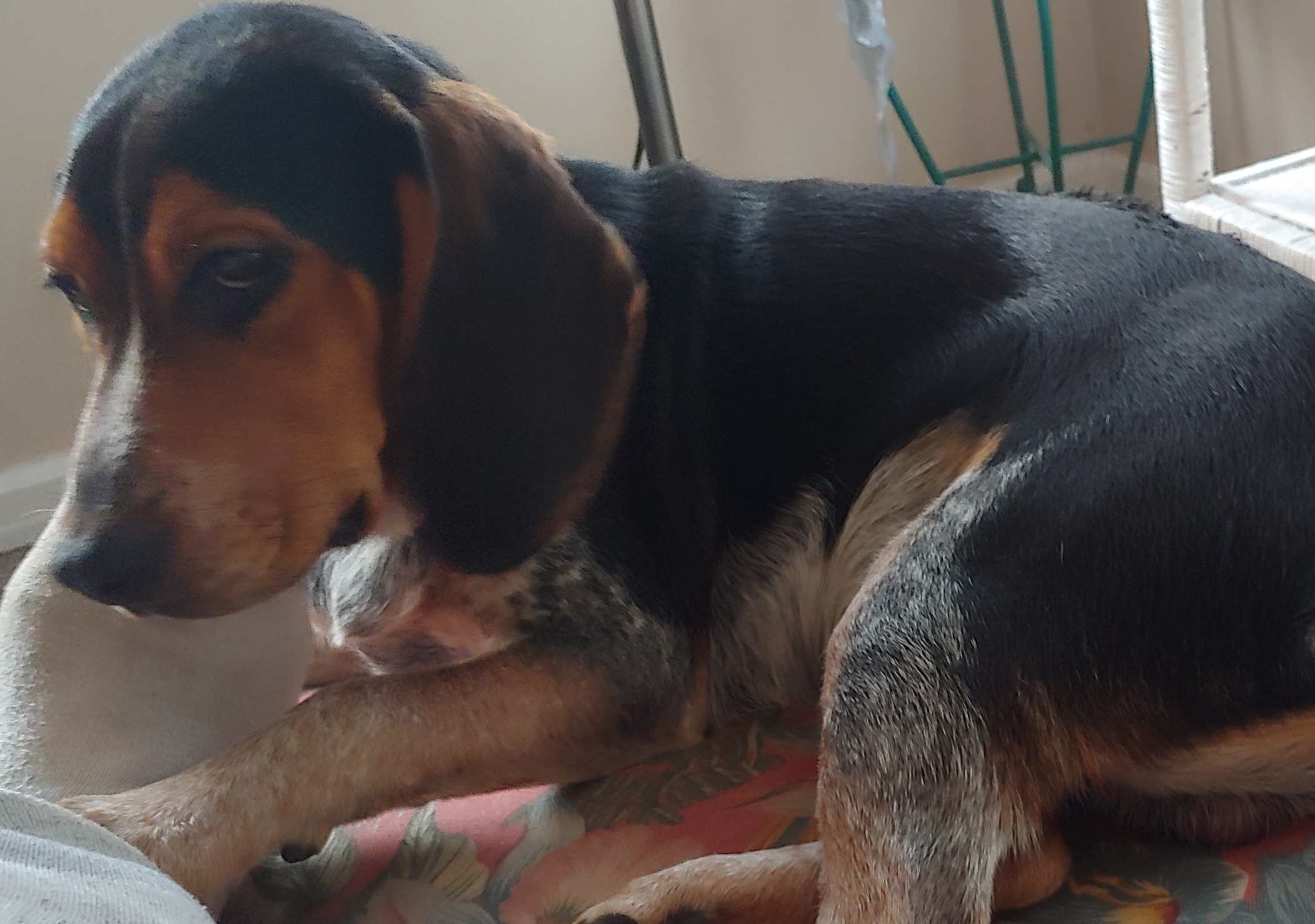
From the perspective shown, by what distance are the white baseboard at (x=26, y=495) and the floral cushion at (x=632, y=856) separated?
2.04 metres

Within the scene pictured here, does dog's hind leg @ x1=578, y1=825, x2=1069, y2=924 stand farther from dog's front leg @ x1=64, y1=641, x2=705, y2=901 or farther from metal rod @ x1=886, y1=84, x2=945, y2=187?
metal rod @ x1=886, y1=84, x2=945, y2=187

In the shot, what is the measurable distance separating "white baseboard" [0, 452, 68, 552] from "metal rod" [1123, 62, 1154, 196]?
317cm

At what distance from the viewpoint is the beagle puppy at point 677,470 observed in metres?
1.13

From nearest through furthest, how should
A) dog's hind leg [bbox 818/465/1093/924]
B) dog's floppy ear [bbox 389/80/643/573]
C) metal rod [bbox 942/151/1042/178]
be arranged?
dog's hind leg [bbox 818/465/1093/924] < dog's floppy ear [bbox 389/80/643/573] < metal rod [bbox 942/151/1042/178]

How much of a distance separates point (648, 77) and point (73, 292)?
1665 mm

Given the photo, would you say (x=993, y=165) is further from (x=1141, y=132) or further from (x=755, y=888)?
(x=755, y=888)

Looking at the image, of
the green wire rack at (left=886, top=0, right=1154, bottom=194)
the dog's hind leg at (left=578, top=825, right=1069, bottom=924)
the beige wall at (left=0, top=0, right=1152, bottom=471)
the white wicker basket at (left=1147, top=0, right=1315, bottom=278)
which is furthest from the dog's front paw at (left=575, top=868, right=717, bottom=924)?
the green wire rack at (left=886, top=0, right=1154, bottom=194)

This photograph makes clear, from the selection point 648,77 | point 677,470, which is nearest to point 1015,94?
point 648,77

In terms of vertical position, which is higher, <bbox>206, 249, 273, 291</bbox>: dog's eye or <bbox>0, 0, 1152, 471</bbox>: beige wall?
<bbox>206, 249, 273, 291</bbox>: dog's eye

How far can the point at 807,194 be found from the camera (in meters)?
1.55

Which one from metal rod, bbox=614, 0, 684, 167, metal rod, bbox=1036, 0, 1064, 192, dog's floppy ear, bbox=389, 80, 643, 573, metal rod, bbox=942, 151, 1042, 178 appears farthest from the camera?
metal rod, bbox=942, 151, 1042, 178

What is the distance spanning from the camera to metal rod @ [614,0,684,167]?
2604mm

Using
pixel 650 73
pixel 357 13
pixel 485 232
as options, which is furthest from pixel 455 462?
pixel 357 13

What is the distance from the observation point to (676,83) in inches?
137
